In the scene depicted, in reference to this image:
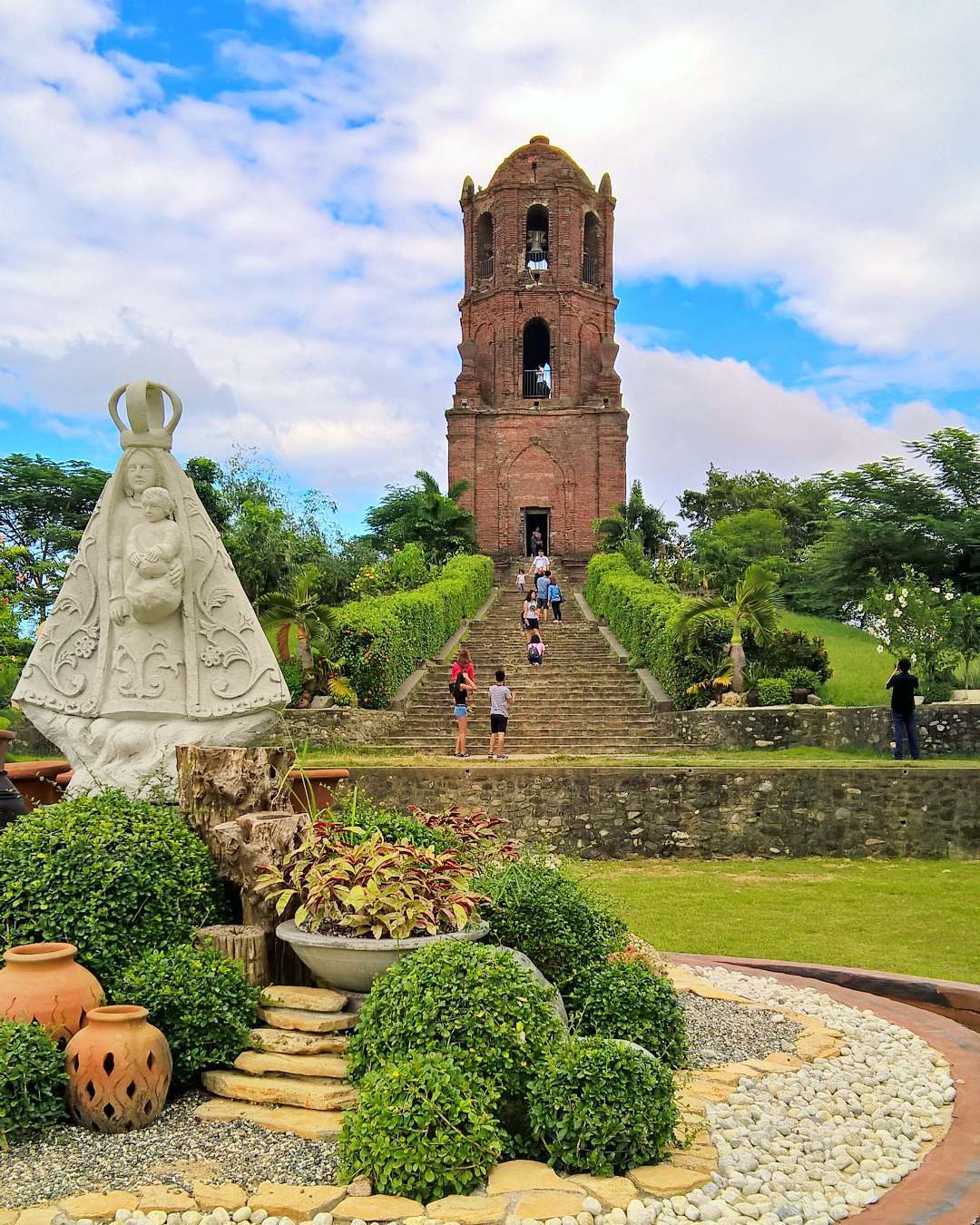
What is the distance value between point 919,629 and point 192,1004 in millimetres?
17037

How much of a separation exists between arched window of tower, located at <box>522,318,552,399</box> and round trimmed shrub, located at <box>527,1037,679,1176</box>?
3939cm

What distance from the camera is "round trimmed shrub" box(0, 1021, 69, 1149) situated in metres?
4.20

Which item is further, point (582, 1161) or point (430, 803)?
point (430, 803)

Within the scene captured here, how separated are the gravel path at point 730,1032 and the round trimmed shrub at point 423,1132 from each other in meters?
Answer: 1.65

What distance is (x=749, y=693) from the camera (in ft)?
62.5

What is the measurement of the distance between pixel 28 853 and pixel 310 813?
137cm

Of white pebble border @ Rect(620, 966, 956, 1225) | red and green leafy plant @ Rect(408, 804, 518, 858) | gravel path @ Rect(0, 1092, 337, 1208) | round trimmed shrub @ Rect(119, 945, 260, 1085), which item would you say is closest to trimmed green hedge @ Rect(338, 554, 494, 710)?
→ red and green leafy plant @ Rect(408, 804, 518, 858)

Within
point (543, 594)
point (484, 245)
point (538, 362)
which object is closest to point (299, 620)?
point (543, 594)

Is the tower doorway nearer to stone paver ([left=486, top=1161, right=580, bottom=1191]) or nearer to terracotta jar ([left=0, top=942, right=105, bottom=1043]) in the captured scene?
terracotta jar ([left=0, top=942, right=105, bottom=1043])

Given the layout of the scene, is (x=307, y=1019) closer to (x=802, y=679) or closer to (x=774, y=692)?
(x=774, y=692)

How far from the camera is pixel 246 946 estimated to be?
5.06 meters

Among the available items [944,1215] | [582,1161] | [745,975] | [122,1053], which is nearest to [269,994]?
[122,1053]

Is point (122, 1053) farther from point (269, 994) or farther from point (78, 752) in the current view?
point (78, 752)

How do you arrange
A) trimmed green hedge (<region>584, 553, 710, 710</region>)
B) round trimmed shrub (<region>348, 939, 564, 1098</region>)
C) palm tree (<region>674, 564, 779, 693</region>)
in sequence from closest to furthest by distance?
round trimmed shrub (<region>348, 939, 564, 1098</region>), palm tree (<region>674, 564, 779, 693</region>), trimmed green hedge (<region>584, 553, 710, 710</region>)
